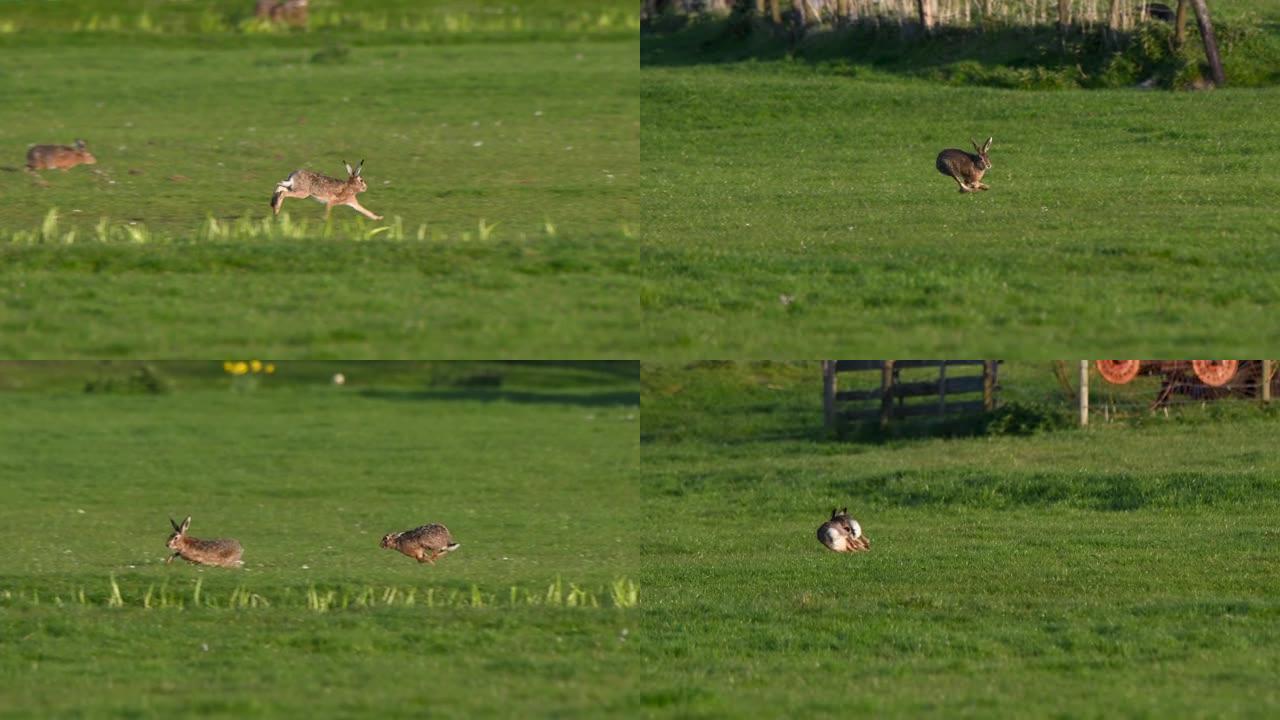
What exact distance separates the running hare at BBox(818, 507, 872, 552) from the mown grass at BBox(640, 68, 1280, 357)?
3562 millimetres

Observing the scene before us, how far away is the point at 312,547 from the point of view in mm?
23234

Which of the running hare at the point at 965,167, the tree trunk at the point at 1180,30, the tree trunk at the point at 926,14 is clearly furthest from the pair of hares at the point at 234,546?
the tree trunk at the point at 926,14

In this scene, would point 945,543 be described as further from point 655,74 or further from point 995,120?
point 655,74

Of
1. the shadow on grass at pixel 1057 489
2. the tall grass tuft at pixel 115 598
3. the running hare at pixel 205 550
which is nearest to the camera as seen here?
the tall grass tuft at pixel 115 598

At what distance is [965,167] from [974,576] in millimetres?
6801

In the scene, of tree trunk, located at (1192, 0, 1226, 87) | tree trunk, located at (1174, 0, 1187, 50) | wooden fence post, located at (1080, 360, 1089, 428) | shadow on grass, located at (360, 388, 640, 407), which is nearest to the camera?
wooden fence post, located at (1080, 360, 1089, 428)

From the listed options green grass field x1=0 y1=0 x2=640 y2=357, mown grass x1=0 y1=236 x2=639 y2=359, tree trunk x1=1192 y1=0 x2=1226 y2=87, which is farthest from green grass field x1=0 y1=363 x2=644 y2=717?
tree trunk x1=1192 y1=0 x2=1226 y2=87

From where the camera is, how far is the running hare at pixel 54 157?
1116 inches

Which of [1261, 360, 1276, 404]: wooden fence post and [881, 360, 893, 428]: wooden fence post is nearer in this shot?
[1261, 360, 1276, 404]: wooden fence post

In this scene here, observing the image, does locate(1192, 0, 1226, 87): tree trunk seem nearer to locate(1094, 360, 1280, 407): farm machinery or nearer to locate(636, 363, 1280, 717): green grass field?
locate(1094, 360, 1280, 407): farm machinery

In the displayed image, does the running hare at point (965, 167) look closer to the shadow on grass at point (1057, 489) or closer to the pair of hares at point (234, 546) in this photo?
the shadow on grass at point (1057, 489)

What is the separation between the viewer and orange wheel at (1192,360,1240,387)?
34997mm

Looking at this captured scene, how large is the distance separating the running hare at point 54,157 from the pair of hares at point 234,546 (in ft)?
29.8

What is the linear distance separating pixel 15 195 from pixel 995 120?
17009mm
